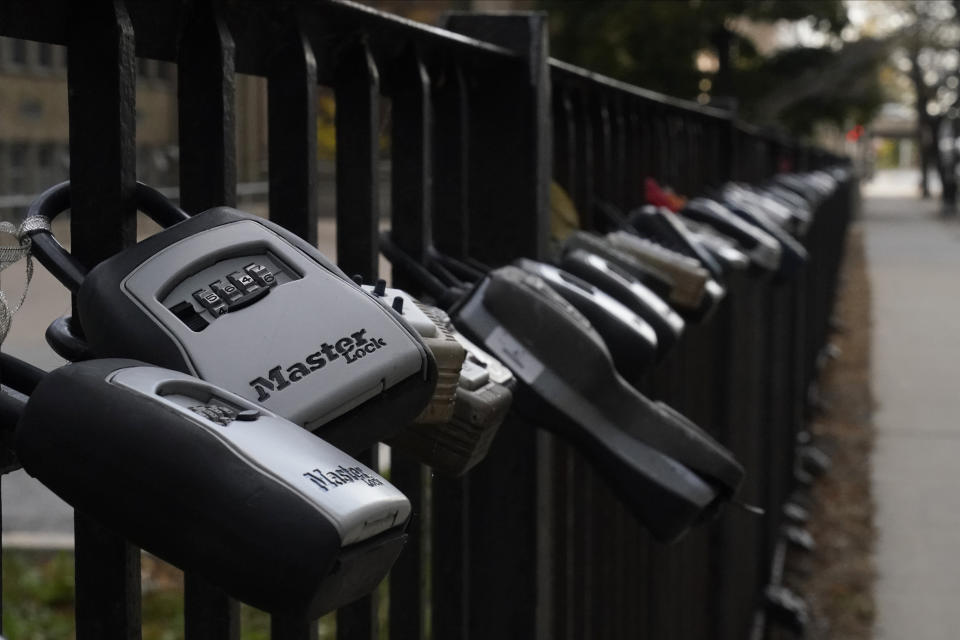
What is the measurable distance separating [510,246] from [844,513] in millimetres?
4845

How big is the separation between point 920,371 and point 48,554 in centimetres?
660

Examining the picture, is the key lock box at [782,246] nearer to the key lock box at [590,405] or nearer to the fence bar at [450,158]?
the fence bar at [450,158]

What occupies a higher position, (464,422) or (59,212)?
(59,212)

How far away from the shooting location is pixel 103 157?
1.03 metres

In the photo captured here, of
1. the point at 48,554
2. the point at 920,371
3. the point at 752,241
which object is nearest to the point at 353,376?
the point at 752,241

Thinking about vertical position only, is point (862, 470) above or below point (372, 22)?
below

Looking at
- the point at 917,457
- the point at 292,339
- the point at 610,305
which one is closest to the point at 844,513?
the point at 917,457

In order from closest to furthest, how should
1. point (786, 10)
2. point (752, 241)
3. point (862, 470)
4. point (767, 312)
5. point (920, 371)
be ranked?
point (752, 241), point (767, 312), point (862, 470), point (920, 371), point (786, 10)

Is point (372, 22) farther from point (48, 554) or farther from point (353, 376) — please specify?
point (48, 554)

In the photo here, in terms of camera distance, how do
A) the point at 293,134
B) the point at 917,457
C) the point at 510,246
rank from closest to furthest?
the point at 293,134
the point at 510,246
the point at 917,457

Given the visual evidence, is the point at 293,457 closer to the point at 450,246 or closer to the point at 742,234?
the point at 450,246

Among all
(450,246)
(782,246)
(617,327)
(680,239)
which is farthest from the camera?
(782,246)

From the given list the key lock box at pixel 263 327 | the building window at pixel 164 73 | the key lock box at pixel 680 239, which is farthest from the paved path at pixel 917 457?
the key lock box at pixel 263 327

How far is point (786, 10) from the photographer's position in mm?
12883
